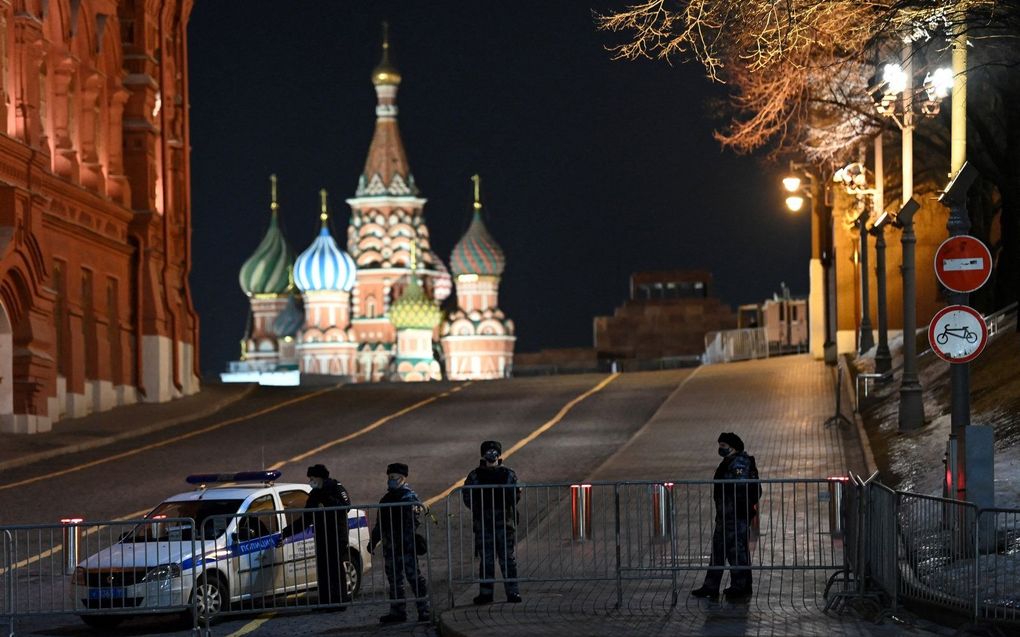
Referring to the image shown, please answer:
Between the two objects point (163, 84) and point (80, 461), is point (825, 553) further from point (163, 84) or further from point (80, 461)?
point (163, 84)

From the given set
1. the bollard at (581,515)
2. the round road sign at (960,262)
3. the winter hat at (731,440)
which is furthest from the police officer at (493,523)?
the round road sign at (960,262)

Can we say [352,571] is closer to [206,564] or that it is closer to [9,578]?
[206,564]

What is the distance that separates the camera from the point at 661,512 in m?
17.3

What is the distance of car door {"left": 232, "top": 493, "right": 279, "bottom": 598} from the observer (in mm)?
17250

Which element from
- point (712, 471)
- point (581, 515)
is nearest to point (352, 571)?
point (581, 515)

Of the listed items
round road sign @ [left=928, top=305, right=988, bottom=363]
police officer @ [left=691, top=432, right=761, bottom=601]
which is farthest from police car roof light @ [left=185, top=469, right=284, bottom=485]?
round road sign @ [left=928, top=305, right=988, bottom=363]

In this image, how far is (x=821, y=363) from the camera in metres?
54.0

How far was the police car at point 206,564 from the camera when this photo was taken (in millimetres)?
16562

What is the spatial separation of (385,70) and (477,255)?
20746 mm

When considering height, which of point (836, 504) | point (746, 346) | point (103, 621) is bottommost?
point (103, 621)

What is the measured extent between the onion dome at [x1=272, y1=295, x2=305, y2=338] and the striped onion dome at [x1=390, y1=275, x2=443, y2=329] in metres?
14.0

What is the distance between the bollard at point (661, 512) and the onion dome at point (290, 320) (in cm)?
15362

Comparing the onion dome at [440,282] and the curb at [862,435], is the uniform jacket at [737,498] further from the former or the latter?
the onion dome at [440,282]

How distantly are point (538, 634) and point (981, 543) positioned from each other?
156 inches
